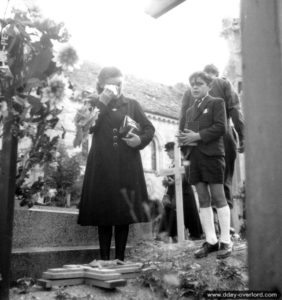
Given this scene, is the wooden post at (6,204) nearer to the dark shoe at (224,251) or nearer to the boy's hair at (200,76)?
the dark shoe at (224,251)

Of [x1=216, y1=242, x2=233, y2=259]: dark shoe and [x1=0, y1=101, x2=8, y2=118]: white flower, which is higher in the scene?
[x1=0, y1=101, x2=8, y2=118]: white flower

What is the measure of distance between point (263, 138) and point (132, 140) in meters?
2.40

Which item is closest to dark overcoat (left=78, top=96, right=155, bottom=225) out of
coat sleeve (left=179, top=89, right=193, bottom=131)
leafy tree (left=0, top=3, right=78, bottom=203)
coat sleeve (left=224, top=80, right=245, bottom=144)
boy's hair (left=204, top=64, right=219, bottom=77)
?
coat sleeve (left=179, top=89, right=193, bottom=131)

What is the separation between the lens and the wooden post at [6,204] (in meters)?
2.49

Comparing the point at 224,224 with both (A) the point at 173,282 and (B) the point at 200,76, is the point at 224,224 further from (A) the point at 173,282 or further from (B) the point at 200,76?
(B) the point at 200,76

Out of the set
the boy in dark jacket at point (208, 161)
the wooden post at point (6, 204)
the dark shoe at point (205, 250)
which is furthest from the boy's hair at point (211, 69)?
the wooden post at point (6, 204)

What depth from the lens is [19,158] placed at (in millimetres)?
2801

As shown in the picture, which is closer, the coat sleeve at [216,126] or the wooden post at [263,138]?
the wooden post at [263,138]

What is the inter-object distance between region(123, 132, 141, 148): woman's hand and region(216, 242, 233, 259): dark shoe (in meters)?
1.25

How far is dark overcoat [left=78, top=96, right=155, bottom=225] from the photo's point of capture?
154 inches

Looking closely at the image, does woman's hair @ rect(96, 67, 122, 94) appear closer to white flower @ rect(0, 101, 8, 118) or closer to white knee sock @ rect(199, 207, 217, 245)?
white knee sock @ rect(199, 207, 217, 245)

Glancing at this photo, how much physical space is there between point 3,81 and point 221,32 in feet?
7.06

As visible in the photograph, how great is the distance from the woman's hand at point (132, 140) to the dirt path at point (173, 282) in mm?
1107

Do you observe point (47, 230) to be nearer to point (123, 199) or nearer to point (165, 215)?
point (123, 199)
